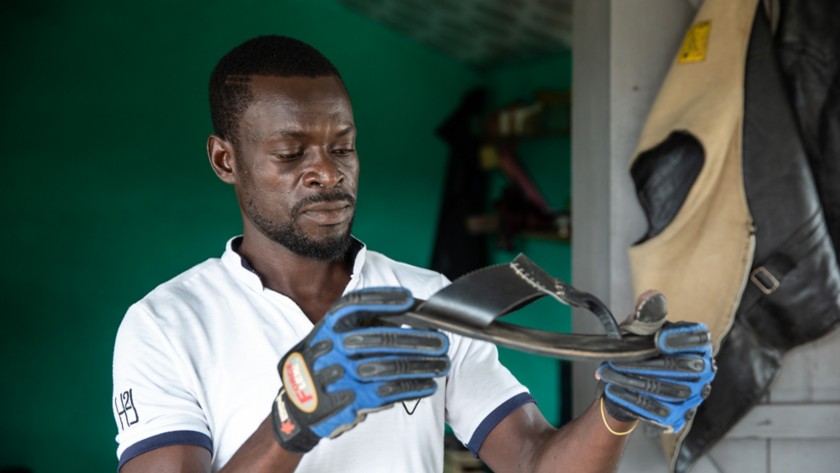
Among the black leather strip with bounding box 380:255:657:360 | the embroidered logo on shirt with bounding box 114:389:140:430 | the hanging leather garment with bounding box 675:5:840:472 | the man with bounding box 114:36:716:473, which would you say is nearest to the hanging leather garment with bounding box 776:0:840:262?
the hanging leather garment with bounding box 675:5:840:472

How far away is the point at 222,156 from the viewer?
162 cm

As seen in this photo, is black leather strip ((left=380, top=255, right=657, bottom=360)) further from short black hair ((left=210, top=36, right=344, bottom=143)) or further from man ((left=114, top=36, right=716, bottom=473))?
short black hair ((left=210, top=36, right=344, bottom=143))

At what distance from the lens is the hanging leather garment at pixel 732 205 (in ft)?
7.01

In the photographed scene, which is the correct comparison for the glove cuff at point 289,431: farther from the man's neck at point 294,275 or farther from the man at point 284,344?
the man's neck at point 294,275

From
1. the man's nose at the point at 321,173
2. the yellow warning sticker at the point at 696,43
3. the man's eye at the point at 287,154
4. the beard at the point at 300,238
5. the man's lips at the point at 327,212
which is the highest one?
the yellow warning sticker at the point at 696,43

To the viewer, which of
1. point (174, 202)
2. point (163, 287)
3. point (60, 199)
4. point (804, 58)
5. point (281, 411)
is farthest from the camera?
point (174, 202)

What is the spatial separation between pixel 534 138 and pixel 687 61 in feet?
8.20

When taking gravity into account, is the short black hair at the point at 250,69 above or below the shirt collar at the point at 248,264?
above

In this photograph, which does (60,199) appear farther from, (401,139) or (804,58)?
(804,58)

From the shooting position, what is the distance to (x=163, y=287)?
4.91ft

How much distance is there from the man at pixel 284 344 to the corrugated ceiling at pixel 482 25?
2493 mm

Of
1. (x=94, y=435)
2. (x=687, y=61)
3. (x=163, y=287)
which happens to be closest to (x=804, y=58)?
(x=687, y=61)

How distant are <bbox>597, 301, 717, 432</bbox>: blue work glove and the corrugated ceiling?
2.79 m

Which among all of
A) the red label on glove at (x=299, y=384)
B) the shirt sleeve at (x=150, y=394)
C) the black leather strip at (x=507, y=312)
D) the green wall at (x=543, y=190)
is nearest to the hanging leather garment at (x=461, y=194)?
the green wall at (x=543, y=190)
